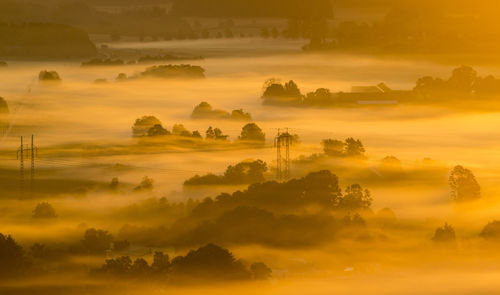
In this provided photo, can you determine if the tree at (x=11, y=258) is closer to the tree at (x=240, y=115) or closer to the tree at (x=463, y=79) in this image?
the tree at (x=240, y=115)

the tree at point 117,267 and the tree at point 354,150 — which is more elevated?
the tree at point 354,150

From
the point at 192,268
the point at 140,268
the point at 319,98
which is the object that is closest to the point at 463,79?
the point at 319,98

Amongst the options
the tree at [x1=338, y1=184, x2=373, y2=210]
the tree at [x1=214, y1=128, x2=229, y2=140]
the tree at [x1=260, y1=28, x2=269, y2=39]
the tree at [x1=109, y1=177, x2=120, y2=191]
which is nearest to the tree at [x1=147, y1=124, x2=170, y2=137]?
the tree at [x1=214, y1=128, x2=229, y2=140]

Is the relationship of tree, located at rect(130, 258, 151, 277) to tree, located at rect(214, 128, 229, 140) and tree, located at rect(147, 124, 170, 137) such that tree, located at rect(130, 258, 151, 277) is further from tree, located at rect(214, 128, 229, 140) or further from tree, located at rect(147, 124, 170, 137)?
tree, located at rect(147, 124, 170, 137)

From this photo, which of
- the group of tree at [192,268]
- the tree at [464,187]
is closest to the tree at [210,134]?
the tree at [464,187]

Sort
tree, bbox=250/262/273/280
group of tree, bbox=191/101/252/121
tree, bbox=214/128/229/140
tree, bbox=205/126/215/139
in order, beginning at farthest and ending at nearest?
group of tree, bbox=191/101/252/121 < tree, bbox=205/126/215/139 < tree, bbox=214/128/229/140 < tree, bbox=250/262/273/280

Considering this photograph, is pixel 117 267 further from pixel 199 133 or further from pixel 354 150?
pixel 199 133
